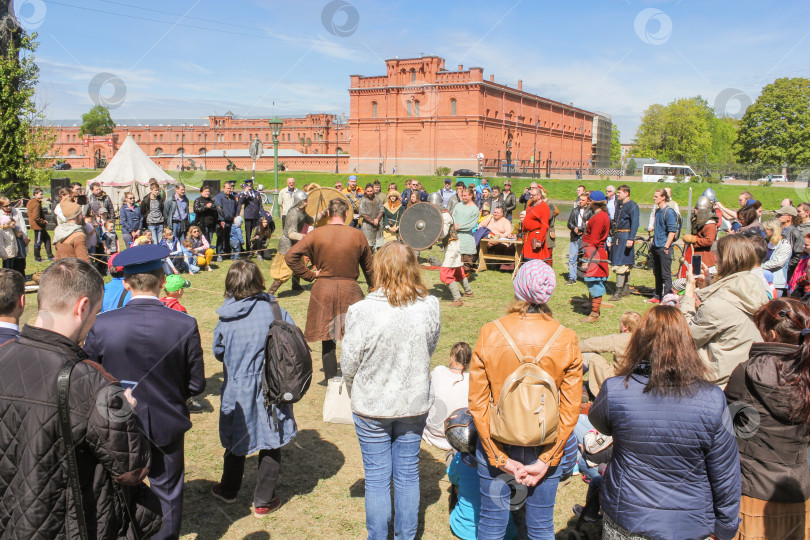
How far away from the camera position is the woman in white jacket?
8.20 metres

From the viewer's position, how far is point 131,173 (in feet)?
76.6

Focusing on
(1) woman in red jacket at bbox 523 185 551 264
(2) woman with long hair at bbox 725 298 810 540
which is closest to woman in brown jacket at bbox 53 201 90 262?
(1) woman in red jacket at bbox 523 185 551 264

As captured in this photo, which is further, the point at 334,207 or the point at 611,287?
the point at 611,287

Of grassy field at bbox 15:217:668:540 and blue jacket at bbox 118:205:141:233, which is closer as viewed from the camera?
grassy field at bbox 15:217:668:540

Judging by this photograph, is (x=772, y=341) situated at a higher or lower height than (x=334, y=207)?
lower

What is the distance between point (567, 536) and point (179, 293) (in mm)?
4139

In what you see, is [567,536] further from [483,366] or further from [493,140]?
[493,140]

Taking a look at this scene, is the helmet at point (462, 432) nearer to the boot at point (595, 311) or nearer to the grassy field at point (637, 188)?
the boot at point (595, 311)

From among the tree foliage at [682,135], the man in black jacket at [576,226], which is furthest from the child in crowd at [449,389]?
the tree foliage at [682,135]

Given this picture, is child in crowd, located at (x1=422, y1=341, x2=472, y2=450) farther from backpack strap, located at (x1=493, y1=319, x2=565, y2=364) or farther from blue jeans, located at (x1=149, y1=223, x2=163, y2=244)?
blue jeans, located at (x1=149, y1=223, x2=163, y2=244)

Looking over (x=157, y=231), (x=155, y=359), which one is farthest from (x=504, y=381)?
(x=157, y=231)

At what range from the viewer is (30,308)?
9.61 meters

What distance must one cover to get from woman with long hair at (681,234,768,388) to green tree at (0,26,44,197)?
63.0ft

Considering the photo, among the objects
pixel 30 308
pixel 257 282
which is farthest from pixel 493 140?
pixel 257 282
